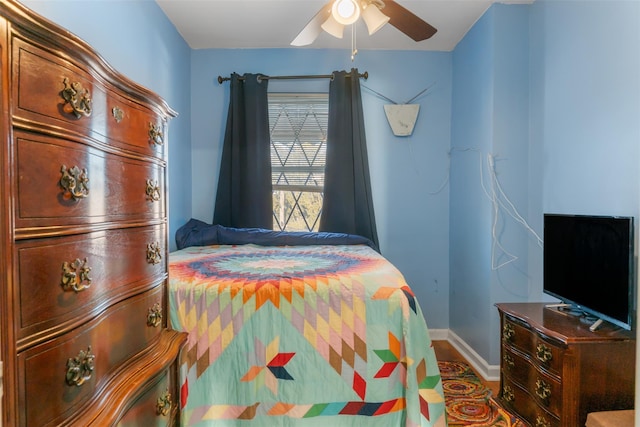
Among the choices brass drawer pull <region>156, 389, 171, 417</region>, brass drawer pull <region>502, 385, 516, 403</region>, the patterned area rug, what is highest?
brass drawer pull <region>156, 389, 171, 417</region>

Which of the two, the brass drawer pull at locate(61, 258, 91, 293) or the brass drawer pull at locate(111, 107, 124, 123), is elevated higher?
the brass drawer pull at locate(111, 107, 124, 123)

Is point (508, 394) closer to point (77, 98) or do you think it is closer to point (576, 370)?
point (576, 370)

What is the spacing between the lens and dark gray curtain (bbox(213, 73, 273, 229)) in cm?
307

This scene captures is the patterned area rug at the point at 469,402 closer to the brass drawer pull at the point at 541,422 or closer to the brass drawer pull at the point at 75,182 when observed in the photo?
the brass drawer pull at the point at 541,422

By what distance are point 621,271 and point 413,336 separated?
84 centimetres

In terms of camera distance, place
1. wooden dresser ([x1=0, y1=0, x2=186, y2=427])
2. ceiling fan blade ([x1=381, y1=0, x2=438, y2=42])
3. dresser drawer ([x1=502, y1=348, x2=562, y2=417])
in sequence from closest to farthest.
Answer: wooden dresser ([x1=0, y1=0, x2=186, y2=427]) < dresser drawer ([x1=502, y1=348, x2=562, y2=417]) < ceiling fan blade ([x1=381, y1=0, x2=438, y2=42])

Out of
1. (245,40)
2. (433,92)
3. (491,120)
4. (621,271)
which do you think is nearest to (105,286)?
(621,271)

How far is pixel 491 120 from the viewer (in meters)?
2.42

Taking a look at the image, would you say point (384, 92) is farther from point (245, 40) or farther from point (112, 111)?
point (112, 111)

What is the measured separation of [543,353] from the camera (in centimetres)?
153

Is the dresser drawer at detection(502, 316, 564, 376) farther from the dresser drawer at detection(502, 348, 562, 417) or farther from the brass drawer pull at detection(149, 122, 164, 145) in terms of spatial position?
the brass drawer pull at detection(149, 122, 164, 145)

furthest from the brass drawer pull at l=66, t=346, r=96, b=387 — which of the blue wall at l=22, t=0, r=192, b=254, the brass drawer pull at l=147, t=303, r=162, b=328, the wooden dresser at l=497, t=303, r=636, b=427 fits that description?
the wooden dresser at l=497, t=303, r=636, b=427

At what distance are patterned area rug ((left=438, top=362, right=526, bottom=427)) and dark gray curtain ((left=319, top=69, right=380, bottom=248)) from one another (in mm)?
1153

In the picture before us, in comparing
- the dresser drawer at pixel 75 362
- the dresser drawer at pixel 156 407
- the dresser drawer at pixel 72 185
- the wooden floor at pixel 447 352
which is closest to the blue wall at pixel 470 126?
the wooden floor at pixel 447 352
